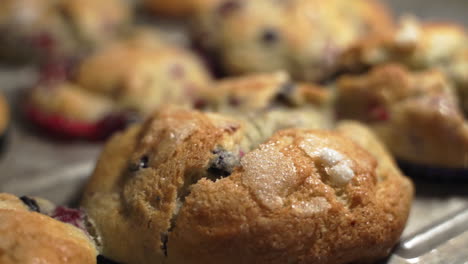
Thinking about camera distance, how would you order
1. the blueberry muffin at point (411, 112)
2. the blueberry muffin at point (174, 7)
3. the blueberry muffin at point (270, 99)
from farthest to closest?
1. the blueberry muffin at point (174, 7)
2. the blueberry muffin at point (270, 99)
3. the blueberry muffin at point (411, 112)

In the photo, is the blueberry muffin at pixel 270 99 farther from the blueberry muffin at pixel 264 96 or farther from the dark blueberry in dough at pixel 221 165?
the dark blueberry in dough at pixel 221 165

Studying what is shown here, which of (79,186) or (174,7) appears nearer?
(79,186)

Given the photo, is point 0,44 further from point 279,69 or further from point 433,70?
point 433,70

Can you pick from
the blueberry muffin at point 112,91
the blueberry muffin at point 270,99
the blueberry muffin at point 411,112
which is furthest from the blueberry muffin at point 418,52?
the blueberry muffin at point 112,91

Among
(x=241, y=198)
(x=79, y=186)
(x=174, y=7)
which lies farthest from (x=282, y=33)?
(x=241, y=198)

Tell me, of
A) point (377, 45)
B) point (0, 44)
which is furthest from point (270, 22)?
point (0, 44)

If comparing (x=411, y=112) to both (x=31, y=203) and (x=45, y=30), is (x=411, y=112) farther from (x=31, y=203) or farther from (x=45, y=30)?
(x=45, y=30)

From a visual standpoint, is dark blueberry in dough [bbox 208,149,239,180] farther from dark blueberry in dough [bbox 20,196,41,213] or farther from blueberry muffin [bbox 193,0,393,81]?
blueberry muffin [bbox 193,0,393,81]
